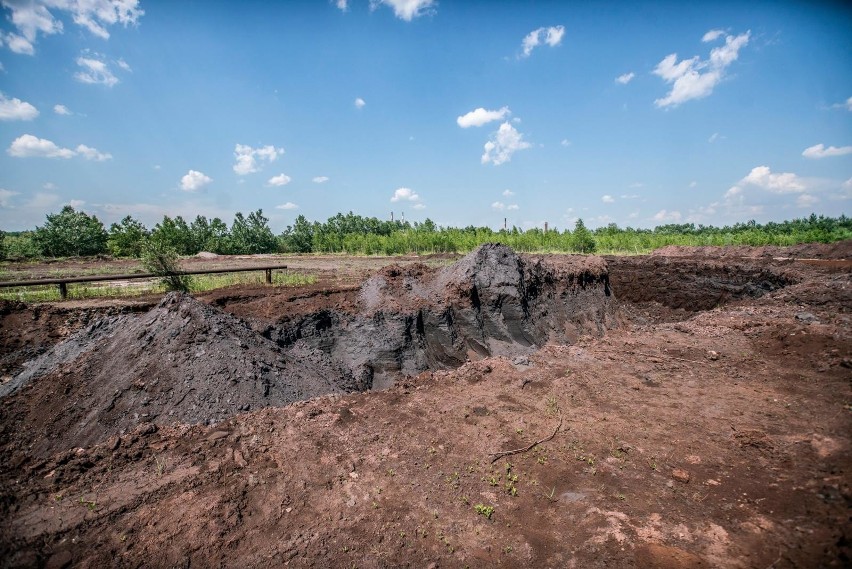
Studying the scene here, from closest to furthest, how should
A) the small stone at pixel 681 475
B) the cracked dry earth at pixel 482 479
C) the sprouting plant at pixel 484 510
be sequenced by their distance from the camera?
the cracked dry earth at pixel 482 479 → the sprouting plant at pixel 484 510 → the small stone at pixel 681 475

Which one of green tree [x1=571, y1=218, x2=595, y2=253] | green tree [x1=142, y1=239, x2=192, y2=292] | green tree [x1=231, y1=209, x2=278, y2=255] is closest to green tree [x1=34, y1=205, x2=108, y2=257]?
green tree [x1=231, y1=209, x2=278, y2=255]

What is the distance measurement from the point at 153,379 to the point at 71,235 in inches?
1765

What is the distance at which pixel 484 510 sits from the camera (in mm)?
Result: 3945

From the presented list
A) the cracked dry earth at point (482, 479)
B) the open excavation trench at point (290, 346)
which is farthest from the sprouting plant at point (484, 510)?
the open excavation trench at point (290, 346)

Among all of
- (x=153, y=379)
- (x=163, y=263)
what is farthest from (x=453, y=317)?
(x=163, y=263)

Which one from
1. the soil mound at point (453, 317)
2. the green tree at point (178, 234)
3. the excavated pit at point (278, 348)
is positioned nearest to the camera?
the excavated pit at point (278, 348)

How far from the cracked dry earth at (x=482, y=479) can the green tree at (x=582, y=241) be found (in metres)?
30.1

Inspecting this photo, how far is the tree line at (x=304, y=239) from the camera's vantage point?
35.4m

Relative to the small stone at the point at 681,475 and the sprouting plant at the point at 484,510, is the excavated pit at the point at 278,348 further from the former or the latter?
the small stone at the point at 681,475

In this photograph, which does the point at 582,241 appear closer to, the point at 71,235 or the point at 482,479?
the point at 482,479

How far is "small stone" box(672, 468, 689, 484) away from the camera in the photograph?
427 cm

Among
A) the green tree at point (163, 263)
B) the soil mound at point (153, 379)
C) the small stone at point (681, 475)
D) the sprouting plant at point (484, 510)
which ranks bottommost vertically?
the sprouting plant at point (484, 510)

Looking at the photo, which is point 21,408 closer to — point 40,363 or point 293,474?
point 40,363

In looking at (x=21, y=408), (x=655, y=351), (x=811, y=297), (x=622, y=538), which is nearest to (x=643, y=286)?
(x=811, y=297)
